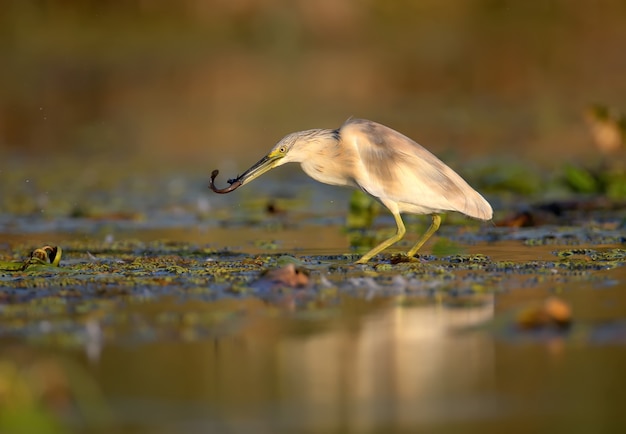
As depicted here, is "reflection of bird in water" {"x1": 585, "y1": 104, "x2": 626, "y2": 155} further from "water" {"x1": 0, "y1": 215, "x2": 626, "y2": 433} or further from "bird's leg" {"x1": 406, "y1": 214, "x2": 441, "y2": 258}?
"water" {"x1": 0, "y1": 215, "x2": 626, "y2": 433}

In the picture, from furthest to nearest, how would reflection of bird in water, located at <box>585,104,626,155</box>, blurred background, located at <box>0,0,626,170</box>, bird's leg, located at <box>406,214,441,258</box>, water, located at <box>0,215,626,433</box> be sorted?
1. blurred background, located at <box>0,0,626,170</box>
2. reflection of bird in water, located at <box>585,104,626,155</box>
3. bird's leg, located at <box>406,214,441,258</box>
4. water, located at <box>0,215,626,433</box>

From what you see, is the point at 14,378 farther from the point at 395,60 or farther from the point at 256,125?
the point at 395,60

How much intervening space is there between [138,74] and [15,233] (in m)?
12.7

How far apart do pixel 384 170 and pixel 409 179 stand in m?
0.17

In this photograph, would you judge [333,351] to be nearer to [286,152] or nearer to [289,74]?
[286,152]

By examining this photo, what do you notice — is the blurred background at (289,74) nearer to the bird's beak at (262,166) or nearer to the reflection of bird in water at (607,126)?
the reflection of bird in water at (607,126)

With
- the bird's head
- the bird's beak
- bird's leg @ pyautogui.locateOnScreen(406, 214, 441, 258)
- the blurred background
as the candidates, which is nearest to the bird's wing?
bird's leg @ pyautogui.locateOnScreen(406, 214, 441, 258)

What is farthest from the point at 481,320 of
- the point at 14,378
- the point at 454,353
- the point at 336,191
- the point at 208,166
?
the point at 208,166

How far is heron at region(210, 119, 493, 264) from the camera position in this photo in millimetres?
7125

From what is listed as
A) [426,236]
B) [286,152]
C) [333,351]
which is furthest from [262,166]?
[333,351]

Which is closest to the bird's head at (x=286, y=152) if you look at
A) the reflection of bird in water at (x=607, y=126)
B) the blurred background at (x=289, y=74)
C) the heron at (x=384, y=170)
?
the heron at (x=384, y=170)

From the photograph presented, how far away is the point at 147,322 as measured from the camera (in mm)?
5578

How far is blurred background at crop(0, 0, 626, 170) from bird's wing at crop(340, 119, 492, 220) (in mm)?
6549

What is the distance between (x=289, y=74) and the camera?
2153 centimetres
